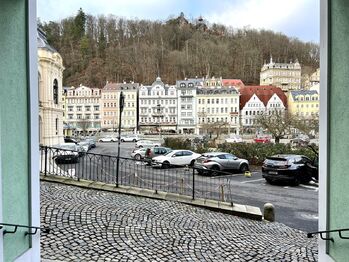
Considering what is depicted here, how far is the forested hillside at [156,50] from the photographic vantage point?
293 ft

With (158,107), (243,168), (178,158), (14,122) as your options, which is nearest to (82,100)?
(158,107)

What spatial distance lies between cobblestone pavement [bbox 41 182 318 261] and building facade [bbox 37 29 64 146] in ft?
98.5

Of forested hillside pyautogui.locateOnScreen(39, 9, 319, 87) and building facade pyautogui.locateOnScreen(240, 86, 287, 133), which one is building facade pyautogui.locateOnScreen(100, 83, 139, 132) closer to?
forested hillside pyautogui.locateOnScreen(39, 9, 319, 87)

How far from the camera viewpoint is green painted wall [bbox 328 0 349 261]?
2.52 metres

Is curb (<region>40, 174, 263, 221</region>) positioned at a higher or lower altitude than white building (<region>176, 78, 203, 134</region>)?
lower

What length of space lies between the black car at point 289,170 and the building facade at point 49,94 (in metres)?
26.6

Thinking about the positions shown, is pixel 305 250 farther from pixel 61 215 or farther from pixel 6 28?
pixel 6 28

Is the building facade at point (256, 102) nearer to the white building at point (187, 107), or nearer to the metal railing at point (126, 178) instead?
the white building at point (187, 107)

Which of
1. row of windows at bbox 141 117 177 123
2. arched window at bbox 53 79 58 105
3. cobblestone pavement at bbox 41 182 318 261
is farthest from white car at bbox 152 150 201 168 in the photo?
row of windows at bbox 141 117 177 123

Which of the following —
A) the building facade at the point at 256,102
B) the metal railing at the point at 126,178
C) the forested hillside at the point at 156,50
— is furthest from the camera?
the forested hillside at the point at 156,50

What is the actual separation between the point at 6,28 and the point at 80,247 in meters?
3.11

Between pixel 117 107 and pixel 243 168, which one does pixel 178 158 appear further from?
pixel 117 107

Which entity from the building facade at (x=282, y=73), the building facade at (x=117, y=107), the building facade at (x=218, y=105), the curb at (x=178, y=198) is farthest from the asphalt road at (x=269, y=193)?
the building facade at (x=282, y=73)

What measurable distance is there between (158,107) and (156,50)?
28.2 meters
